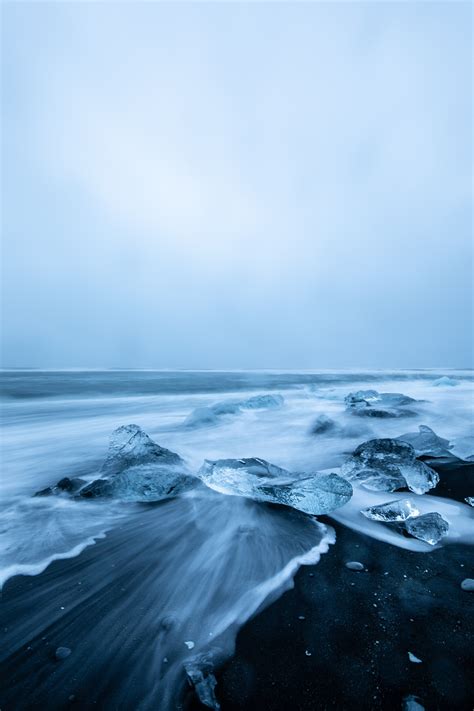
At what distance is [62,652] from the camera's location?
1209 millimetres

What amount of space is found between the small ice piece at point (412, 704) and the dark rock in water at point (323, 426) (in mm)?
4203

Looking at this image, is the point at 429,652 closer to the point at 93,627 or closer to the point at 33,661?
the point at 93,627

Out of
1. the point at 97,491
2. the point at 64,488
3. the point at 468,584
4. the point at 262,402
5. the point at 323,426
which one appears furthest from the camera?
the point at 262,402

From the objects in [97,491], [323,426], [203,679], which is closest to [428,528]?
[203,679]

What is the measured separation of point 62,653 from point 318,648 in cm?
103

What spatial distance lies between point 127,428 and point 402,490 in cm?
295

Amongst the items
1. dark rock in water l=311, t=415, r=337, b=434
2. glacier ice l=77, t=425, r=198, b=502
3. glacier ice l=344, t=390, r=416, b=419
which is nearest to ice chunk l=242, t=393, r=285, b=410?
glacier ice l=344, t=390, r=416, b=419

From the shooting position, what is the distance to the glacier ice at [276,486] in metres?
2.29

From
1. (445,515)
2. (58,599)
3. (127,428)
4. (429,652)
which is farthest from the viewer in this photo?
(127,428)

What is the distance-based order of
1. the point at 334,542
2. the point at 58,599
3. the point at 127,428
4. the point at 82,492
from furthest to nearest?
the point at 127,428 < the point at 82,492 < the point at 334,542 < the point at 58,599

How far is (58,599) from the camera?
1503 millimetres

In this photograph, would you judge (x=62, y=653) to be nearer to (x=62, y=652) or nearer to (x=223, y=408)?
(x=62, y=652)

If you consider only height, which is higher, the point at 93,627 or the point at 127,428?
the point at 127,428

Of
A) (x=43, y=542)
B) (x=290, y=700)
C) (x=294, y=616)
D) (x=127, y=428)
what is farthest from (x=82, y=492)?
(x=290, y=700)
